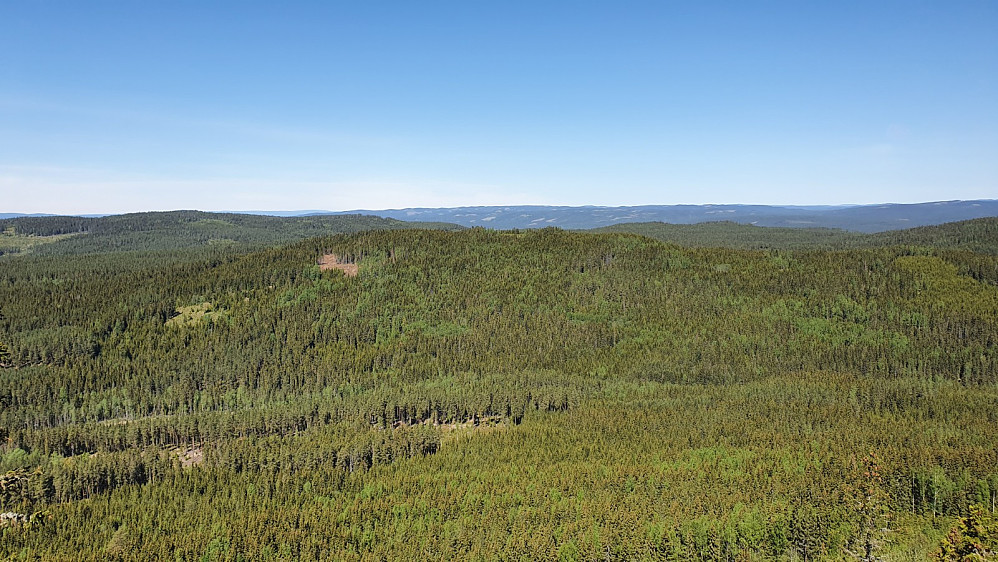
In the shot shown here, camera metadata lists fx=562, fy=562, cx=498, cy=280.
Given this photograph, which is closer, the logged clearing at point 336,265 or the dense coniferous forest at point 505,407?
the dense coniferous forest at point 505,407

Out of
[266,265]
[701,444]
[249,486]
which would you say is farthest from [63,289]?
[701,444]

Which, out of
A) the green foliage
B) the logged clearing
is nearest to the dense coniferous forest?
the green foliage

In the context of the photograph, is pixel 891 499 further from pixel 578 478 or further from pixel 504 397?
pixel 504 397

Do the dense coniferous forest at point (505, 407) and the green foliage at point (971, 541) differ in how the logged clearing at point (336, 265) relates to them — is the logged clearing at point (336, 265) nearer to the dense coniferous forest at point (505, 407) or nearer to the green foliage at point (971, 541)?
the dense coniferous forest at point (505, 407)

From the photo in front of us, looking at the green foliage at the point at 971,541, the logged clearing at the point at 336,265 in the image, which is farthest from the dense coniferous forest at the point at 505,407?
the logged clearing at the point at 336,265

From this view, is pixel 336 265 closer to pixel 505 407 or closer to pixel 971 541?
pixel 505 407
